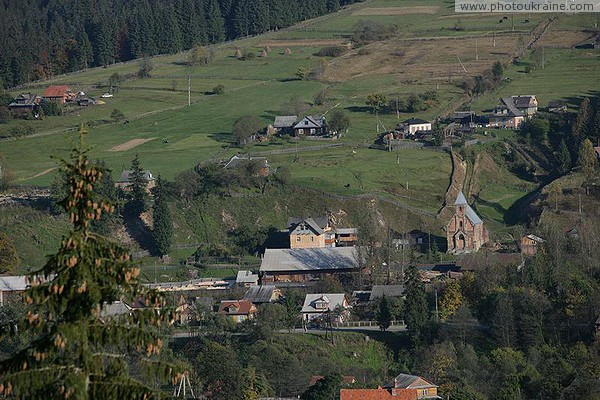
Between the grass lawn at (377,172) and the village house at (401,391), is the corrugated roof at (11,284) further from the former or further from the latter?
the village house at (401,391)

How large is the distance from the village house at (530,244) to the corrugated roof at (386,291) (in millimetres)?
7169

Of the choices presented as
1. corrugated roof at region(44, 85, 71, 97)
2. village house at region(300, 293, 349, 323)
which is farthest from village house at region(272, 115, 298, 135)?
village house at region(300, 293, 349, 323)

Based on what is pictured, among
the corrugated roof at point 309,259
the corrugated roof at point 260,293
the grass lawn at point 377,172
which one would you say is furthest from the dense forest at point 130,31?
the corrugated roof at point 260,293

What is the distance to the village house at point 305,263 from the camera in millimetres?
63938

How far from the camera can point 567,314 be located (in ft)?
168

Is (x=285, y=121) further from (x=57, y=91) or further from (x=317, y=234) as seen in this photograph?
(x=317, y=234)

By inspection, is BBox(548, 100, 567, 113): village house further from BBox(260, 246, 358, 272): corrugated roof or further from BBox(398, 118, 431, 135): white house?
BBox(260, 246, 358, 272): corrugated roof

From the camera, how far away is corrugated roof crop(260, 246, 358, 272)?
64.2m

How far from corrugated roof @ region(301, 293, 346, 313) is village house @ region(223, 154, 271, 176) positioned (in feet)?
52.3

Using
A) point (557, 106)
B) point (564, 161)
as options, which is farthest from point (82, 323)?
point (557, 106)

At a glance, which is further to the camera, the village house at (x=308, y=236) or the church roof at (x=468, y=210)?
the village house at (x=308, y=236)

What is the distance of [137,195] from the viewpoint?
68875 mm

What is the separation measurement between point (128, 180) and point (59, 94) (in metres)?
26.2

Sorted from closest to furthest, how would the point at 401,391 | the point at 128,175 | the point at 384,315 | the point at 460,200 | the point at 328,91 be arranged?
the point at 401,391 < the point at 384,315 < the point at 460,200 < the point at 128,175 < the point at 328,91
